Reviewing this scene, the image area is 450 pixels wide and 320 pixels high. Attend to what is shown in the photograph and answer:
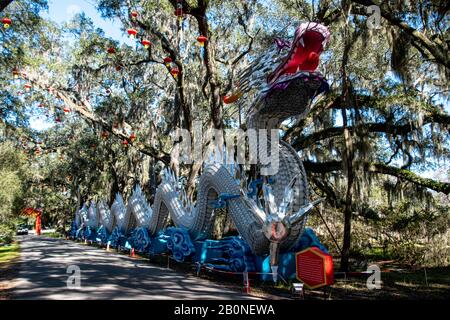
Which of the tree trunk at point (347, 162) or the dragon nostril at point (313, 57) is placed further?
the tree trunk at point (347, 162)

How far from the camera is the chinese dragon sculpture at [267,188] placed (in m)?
8.04

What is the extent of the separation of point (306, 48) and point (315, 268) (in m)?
4.61

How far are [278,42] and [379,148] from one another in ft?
41.4

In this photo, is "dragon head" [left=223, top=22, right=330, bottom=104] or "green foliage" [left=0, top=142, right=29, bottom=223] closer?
"dragon head" [left=223, top=22, right=330, bottom=104]

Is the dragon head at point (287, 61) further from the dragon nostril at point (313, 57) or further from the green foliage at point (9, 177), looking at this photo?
the green foliage at point (9, 177)

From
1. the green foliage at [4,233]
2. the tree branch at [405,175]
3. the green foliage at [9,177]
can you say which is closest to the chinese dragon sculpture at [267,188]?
the tree branch at [405,175]

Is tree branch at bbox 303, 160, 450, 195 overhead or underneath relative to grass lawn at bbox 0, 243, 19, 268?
overhead

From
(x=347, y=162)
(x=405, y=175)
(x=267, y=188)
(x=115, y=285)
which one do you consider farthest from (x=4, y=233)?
(x=405, y=175)

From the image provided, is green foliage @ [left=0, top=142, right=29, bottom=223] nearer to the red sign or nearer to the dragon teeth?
the dragon teeth

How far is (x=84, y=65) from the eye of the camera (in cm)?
1673

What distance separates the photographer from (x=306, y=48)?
8.10 m

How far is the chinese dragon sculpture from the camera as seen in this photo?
804 cm

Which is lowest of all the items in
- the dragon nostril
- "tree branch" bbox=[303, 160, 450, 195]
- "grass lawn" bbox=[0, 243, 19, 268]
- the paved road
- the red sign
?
the paved road

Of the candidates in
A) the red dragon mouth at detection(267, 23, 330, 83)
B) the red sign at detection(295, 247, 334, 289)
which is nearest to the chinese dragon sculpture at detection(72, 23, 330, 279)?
the red dragon mouth at detection(267, 23, 330, 83)
